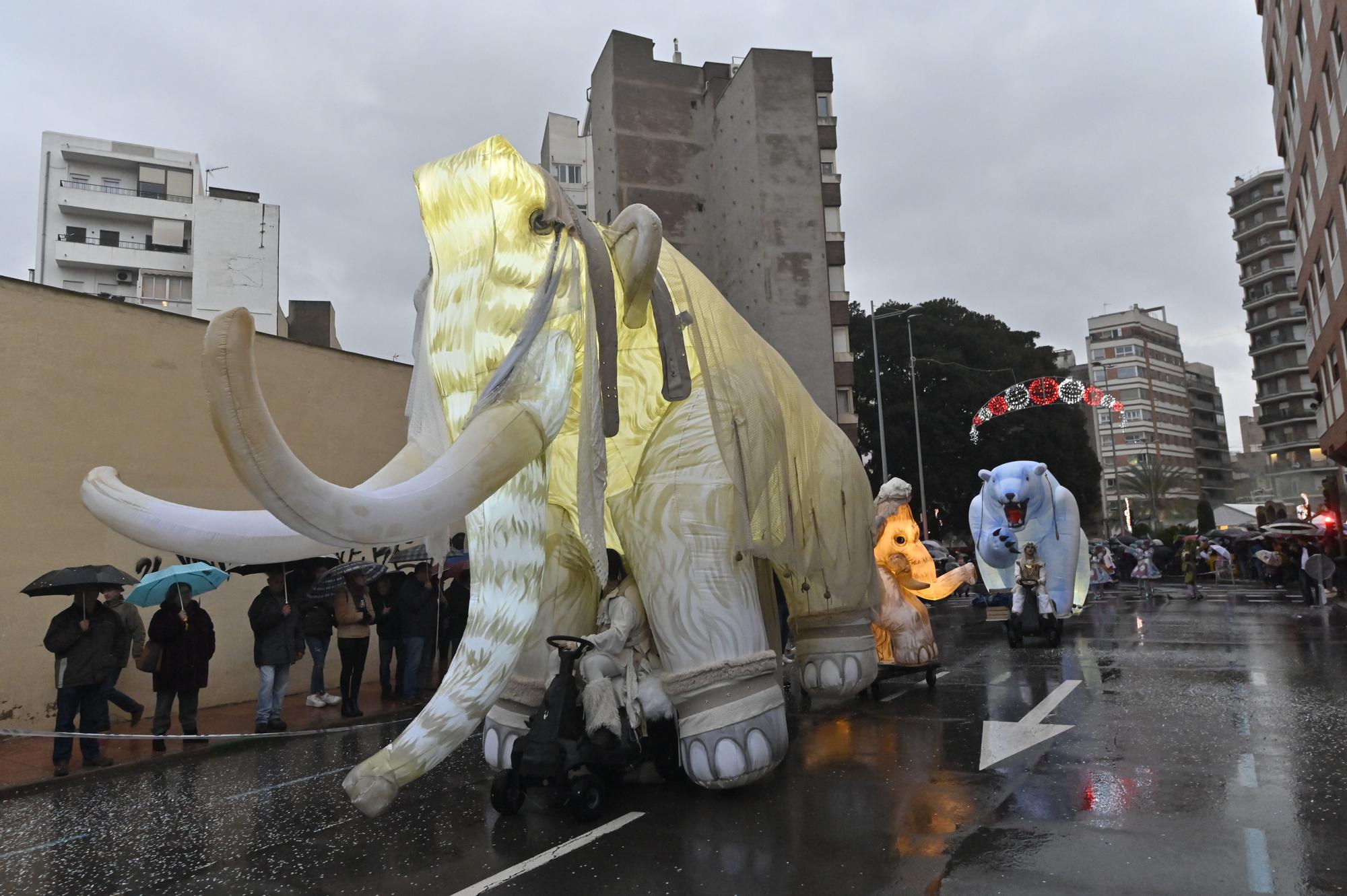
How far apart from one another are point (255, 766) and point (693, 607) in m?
4.02

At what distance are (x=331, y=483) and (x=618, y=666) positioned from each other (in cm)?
195

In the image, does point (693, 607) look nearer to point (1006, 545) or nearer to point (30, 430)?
point (30, 430)

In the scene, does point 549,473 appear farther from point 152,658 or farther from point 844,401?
point 844,401

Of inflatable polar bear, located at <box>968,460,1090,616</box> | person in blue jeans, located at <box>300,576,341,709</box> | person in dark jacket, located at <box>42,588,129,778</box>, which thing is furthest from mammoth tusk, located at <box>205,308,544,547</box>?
inflatable polar bear, located at <box>968,460,1090,616</box>

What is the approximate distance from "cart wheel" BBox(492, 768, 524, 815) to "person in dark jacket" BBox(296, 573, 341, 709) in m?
5.24

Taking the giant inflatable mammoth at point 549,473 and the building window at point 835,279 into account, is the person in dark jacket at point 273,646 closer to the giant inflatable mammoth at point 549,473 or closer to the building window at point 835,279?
the giant inflatable mammoth at point 549,473

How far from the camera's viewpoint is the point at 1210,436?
8712 cm

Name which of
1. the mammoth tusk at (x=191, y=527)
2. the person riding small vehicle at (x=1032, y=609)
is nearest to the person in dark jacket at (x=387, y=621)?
the mammoth tusk at (x=191, y=527)

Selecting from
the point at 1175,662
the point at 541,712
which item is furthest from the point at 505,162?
the point at 1175,662

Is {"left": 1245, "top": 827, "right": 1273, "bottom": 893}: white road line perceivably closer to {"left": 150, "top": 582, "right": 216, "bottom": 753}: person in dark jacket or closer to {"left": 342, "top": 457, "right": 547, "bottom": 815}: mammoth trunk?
{"left": 342, "top": 457, "right": 547, "bottom": 815}: mammoth trunk

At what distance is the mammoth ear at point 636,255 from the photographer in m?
4.21

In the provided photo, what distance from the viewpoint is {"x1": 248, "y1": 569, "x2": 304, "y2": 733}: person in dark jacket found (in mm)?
8016

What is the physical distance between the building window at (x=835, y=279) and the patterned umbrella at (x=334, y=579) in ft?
66.9

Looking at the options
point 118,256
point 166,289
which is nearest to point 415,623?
point 166,289
